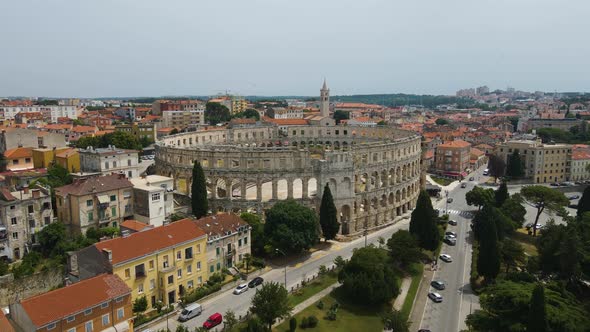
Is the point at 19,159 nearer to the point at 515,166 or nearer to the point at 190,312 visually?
the point at 190,312

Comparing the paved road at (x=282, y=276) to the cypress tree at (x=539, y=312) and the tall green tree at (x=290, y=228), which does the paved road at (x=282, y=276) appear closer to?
the tall green tree at (x=290, y=228)

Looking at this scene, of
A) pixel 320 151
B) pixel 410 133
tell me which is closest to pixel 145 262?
pixel 320 151

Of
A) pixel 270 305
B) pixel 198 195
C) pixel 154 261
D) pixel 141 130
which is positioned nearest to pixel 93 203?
pixel 198 195

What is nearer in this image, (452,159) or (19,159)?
(19,159)

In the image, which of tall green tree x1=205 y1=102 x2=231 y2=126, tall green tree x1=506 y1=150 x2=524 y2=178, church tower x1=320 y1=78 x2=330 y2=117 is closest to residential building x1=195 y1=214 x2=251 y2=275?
tall green tree x1=506 y1=150 x2=524 y2=178

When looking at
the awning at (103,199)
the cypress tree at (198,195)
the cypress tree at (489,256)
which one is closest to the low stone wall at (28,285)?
the awning at (103,199)

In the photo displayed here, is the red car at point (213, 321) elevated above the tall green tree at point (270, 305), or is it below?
below

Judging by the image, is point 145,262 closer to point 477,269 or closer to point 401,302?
point 401,302

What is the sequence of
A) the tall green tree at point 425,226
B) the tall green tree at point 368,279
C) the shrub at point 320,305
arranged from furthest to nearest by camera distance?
the tall green tree at point 425,226, the tall green tree at point 368,279, the shrub at point 320,305
